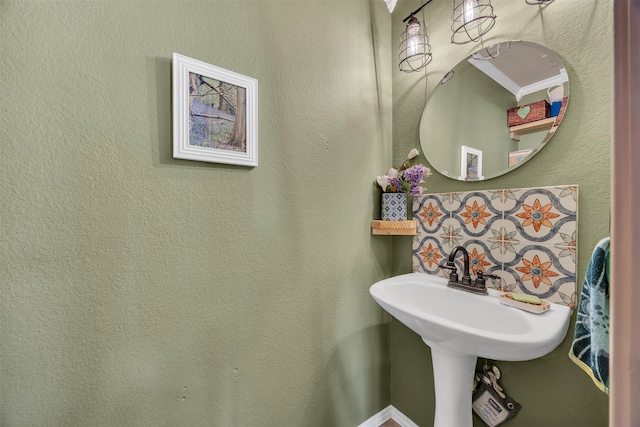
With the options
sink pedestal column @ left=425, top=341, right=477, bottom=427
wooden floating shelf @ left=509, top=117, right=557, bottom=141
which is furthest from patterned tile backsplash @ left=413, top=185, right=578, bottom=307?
sink pedestal column @ left=425, top=341, right=477, bottom=427

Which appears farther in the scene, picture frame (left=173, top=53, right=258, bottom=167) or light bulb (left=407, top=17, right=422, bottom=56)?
light bulb (left=407, top=17, right=422, bottom=56)

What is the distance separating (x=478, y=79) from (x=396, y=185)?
0.58 m

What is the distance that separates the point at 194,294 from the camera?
863 mm

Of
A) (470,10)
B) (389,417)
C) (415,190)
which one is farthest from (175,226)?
(389,417)

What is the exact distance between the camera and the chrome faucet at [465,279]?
1019 millimetres

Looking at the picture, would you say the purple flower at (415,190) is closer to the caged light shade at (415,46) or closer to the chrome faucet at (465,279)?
the chrome faucet at (465,279)

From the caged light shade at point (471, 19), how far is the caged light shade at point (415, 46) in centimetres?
13

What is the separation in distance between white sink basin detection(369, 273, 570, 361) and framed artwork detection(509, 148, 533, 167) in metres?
0.53

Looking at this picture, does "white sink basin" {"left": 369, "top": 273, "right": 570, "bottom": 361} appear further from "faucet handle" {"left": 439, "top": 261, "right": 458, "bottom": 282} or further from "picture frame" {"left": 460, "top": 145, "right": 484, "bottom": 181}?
"picture frame" {"left": 460, "top": 145, "right": 484, "bottom": 181}

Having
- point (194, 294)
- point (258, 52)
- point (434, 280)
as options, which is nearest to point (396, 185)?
point (434, 280)

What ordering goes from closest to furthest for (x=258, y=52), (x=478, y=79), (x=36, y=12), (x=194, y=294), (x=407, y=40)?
(x=36, y=12)
(x=194, y=294)
(x=258, y=52)
(x=478, y=79)
(x=407, y=40)

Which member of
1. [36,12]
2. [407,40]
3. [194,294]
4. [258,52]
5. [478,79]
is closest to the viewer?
[36,12]

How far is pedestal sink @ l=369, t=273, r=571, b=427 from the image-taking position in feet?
2.25

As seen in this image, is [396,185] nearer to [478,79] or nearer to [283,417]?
[478,79]
